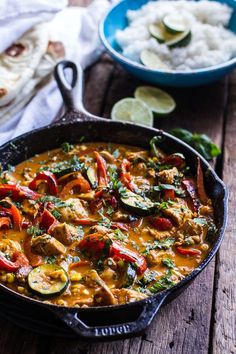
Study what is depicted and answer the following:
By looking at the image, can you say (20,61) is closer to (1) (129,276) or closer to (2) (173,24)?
(2) (173,24)

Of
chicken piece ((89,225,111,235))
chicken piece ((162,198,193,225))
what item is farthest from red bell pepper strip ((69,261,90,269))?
chicken piece ((162,198,193,225))

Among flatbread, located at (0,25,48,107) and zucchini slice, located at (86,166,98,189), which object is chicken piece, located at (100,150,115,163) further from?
flatbread, located at (0,25,48,107)

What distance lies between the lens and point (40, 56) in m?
5.65

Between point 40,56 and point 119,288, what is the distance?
9.53ft

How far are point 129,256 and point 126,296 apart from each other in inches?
12.8

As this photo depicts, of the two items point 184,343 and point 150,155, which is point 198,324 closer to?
point 184,343

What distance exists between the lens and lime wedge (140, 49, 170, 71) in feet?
19.7

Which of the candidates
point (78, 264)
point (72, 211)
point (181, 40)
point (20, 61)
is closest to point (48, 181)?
point (72, 211)

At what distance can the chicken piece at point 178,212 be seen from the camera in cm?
410

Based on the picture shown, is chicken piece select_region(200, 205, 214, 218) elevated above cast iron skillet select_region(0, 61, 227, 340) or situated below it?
below

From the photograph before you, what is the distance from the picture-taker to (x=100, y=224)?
4.07 meters

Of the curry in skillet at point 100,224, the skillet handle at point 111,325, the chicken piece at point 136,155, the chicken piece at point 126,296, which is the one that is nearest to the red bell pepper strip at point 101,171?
the curry in skillet at point 100,224

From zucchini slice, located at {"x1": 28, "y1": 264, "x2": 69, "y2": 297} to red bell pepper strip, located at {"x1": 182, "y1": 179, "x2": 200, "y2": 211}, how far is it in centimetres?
123

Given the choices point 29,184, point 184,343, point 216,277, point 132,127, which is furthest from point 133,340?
point 132,127
